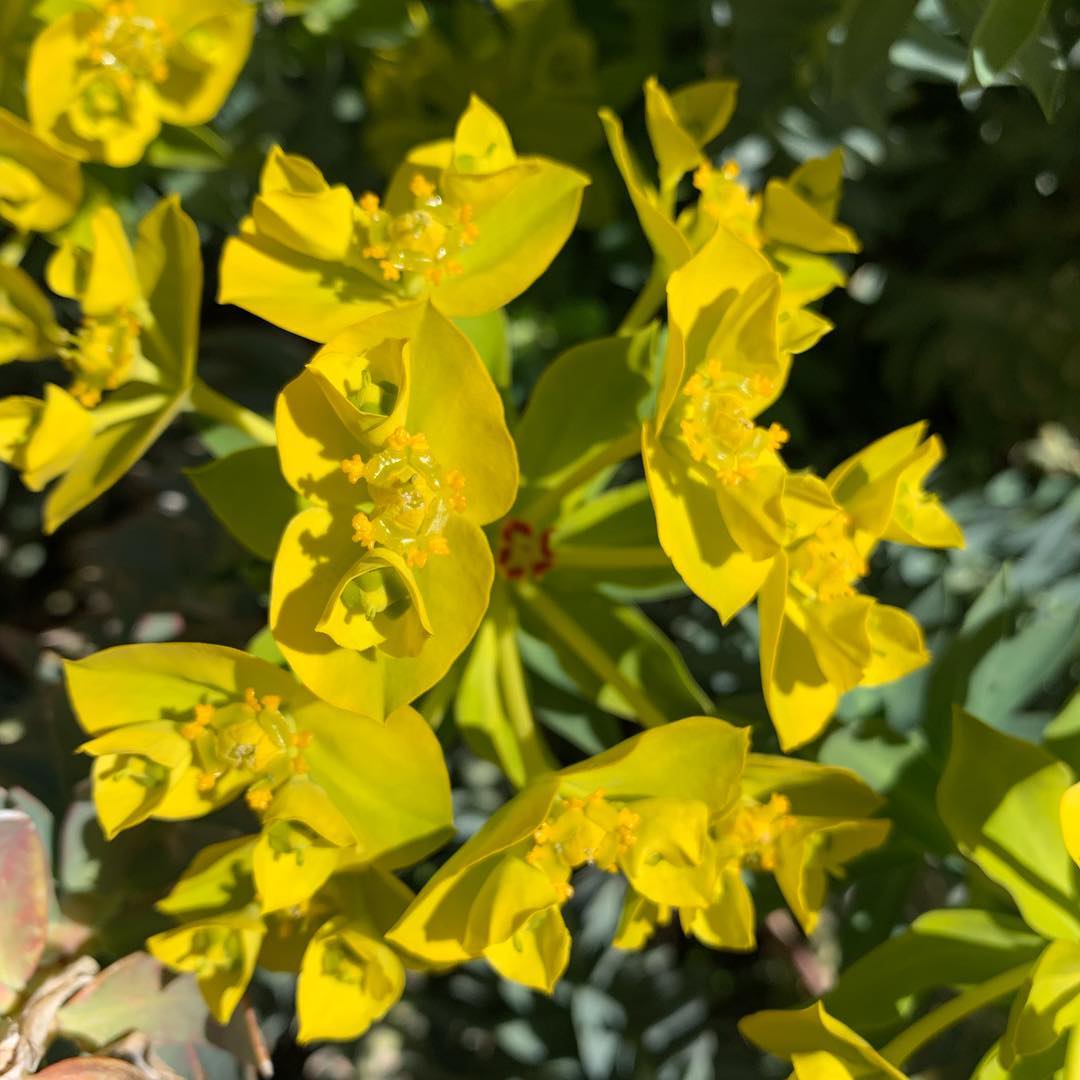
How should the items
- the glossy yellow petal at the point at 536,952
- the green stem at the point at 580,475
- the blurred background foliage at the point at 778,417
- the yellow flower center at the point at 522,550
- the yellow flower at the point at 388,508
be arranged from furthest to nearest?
the blurred background foliage at the point at 778,417
the yellow flower center at the point at 522,550
the green stem at the point at 580,475
the glossy yellow petal at the point at 536,952
the yellow flower at the point at 388,508

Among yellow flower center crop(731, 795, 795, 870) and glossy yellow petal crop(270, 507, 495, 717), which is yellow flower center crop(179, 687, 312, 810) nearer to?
glossy yellow petal crop(270, 507, 495, 717)

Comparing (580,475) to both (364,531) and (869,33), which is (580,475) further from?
(869,33)

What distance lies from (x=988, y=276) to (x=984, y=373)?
0.21m

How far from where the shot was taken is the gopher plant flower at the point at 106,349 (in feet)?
3.77

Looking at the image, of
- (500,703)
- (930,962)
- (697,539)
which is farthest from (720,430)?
(930,962)

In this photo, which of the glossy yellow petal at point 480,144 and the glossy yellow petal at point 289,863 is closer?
the glossy yellow petal at point 289,863

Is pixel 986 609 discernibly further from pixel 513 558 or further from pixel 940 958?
pixel 513 558

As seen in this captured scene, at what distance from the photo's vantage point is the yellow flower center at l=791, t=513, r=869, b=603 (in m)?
1.08

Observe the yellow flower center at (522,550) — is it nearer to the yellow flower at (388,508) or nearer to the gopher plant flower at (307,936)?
the yellow flower at (388,508)

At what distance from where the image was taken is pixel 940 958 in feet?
3.94

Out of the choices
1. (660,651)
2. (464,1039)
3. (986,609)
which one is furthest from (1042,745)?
(464,1039)

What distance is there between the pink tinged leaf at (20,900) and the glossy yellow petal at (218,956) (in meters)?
0.14

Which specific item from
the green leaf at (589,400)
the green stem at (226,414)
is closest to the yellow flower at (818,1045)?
the green leaf at (589,400)

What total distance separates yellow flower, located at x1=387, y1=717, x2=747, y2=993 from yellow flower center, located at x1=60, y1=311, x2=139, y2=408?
633 millimetres
